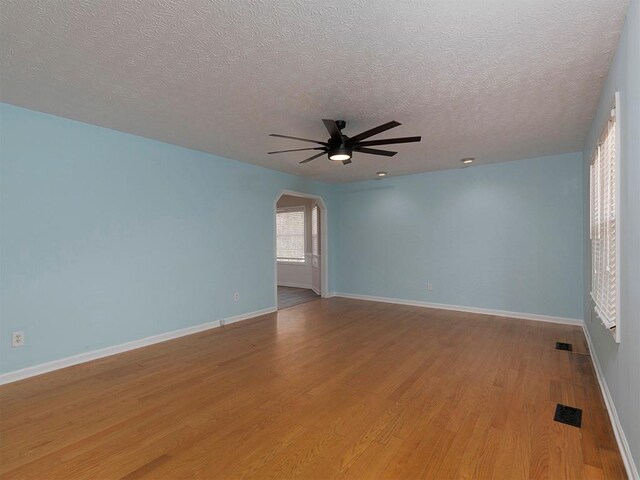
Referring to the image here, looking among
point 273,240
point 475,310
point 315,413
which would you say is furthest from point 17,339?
point 475,310

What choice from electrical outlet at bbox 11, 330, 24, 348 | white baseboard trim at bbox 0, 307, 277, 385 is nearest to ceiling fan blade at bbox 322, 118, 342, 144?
white baseboard trim at bbox 0, 307, 277, 385

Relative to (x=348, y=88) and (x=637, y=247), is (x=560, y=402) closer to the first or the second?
(x=637, y=247)

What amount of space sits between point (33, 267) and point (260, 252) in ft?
9.42

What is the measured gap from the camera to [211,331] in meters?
4.36

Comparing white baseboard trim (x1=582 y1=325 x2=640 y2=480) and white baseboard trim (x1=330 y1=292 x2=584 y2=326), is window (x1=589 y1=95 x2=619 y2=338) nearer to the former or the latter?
white baseboard trim (x1=582 y1=325 x2=640 y2=480)

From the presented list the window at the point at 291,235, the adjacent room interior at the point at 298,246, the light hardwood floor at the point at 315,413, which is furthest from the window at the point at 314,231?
Result: the light hardwood floor at the point at 315,413

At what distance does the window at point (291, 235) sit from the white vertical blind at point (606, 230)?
20.5ft

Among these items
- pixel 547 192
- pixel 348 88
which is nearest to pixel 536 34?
pixel 348 88

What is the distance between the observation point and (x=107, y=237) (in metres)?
3.46

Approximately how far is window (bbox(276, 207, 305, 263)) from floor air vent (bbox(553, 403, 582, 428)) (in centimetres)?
640

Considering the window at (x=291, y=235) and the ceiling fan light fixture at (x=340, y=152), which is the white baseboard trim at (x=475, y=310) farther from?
the ceiling fan light fixture at (x=340, y=152)

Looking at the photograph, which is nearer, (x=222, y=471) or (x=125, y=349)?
(x=222, y=471)

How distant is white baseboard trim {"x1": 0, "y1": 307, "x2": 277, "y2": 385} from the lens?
287cm

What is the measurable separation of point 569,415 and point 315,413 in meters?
1.80
